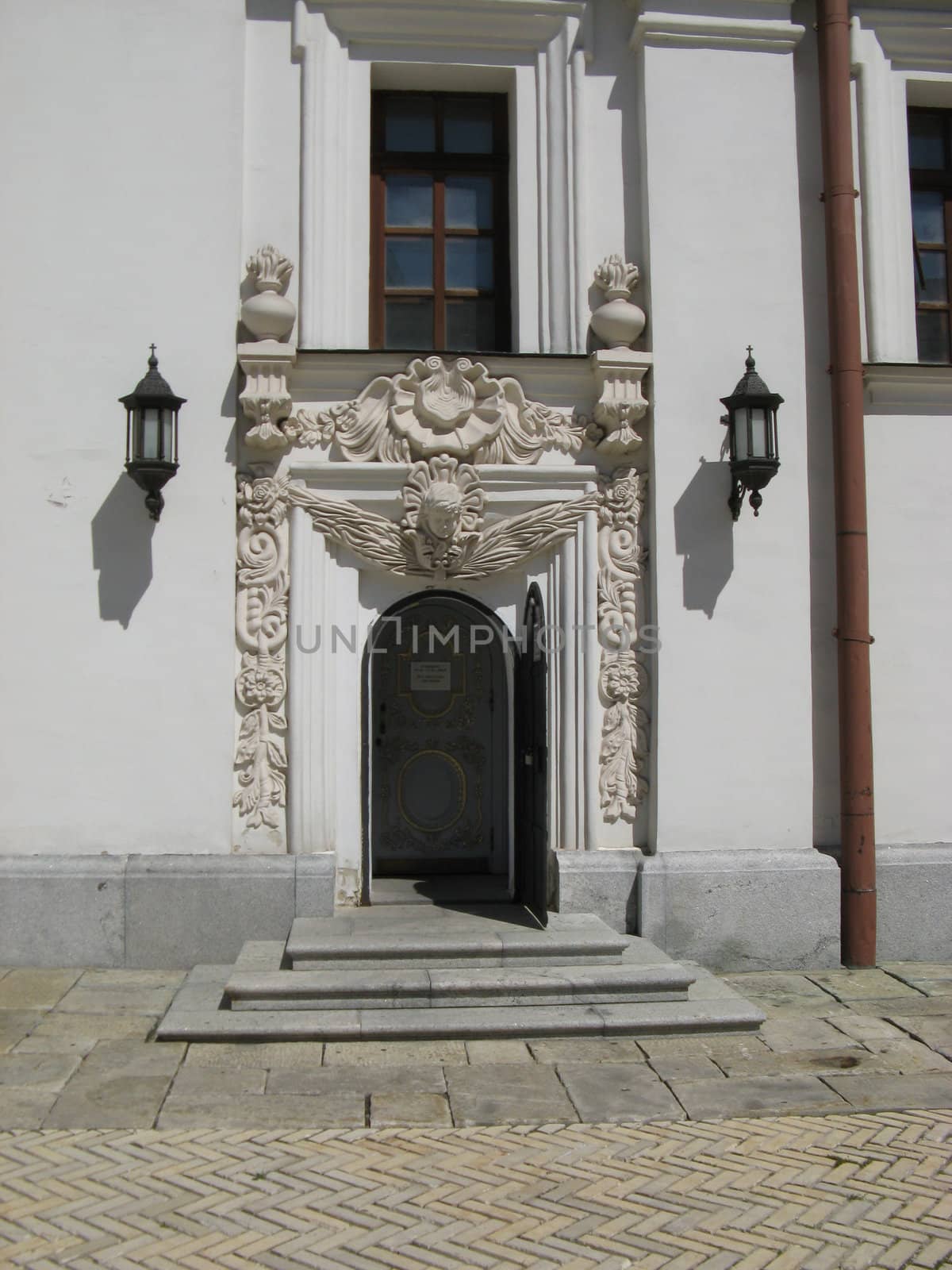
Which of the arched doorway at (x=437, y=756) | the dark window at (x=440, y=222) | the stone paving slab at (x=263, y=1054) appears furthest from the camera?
the arched doorway at (x=437, y=756)

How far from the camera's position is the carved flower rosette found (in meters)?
7.66

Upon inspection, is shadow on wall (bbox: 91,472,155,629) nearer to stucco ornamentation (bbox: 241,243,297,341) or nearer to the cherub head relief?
stucco ornamentation (bbox: 241,243,297,341)

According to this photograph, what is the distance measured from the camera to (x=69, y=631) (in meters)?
7.39

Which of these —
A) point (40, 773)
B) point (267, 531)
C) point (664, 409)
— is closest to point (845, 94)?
point (664, 409)

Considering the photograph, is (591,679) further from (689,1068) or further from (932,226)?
(932,226)

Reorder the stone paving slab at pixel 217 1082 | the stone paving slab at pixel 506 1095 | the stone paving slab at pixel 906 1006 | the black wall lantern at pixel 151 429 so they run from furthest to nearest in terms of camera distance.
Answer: the black wall lantern at pixel 151 429
the stone paving slab at pixel 906 1006
the stone paving slab at pixel 217 1082
the stone paving slab at pixel 506 1095

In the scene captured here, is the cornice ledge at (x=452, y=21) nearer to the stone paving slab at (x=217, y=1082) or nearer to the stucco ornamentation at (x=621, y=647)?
the stucco ornamentation at (x=621, y=647)

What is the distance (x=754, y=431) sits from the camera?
743cm

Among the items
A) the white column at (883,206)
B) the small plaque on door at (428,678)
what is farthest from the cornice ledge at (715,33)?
the small plaque on door at (428,678)

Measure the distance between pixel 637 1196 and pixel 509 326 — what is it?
571 cm

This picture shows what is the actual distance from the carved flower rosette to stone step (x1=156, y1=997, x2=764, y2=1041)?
3491 millimetres

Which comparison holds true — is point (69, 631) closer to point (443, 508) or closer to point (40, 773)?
point (40, 773)

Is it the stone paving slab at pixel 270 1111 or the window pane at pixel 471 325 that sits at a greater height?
the window pane at pixel 471 325

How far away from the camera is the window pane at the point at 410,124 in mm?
8438
